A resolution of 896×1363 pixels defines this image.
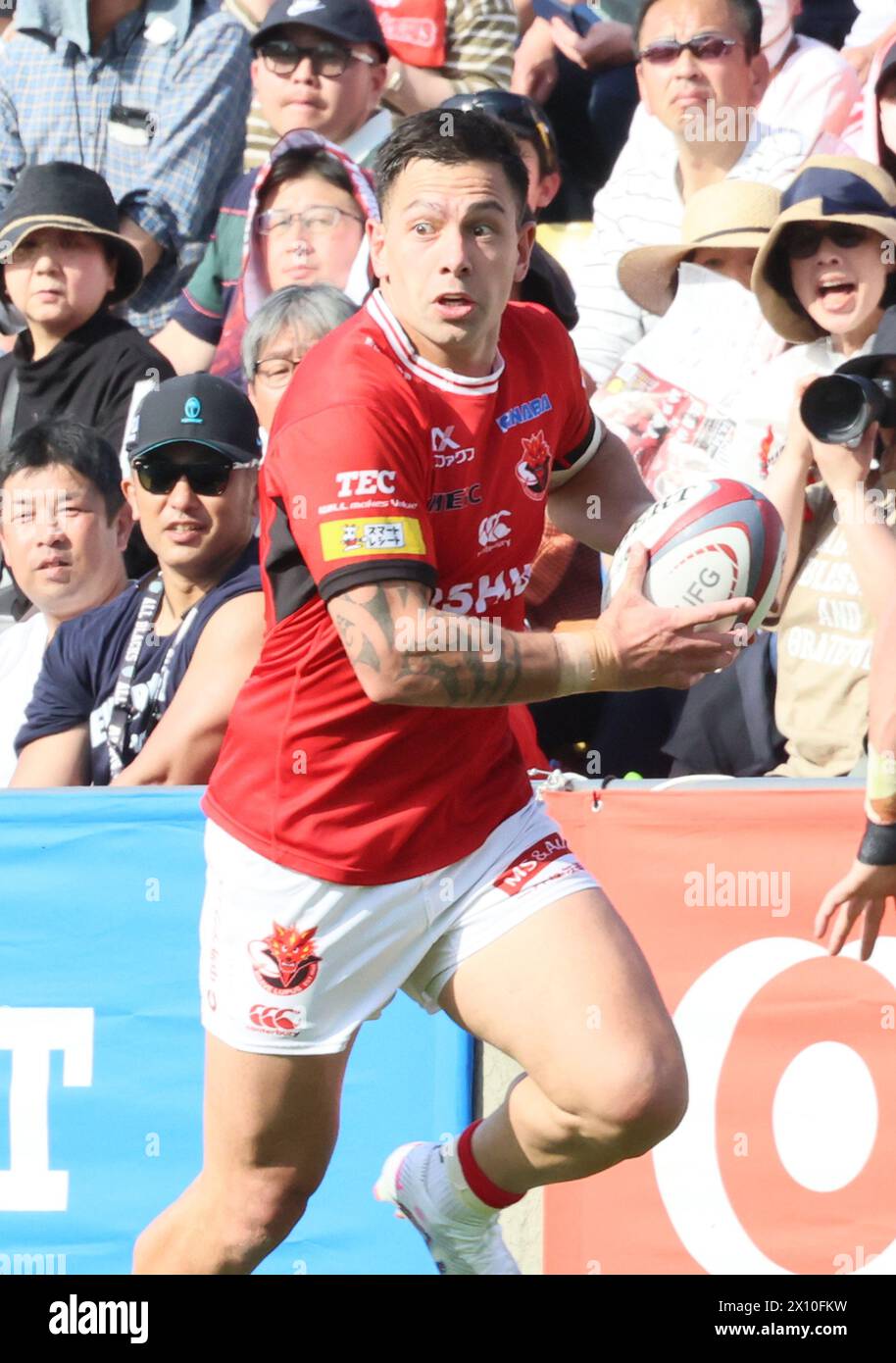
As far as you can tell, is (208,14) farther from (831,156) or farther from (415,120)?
(415,120)

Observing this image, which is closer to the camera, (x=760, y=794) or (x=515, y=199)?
(x=515, y=199)

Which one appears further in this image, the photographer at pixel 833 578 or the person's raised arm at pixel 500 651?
the photographer at pixel 833 578

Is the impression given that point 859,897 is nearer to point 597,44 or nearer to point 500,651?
point 500,651

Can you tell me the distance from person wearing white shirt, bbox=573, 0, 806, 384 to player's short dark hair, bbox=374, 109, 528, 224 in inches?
113

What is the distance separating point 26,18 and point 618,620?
19.0 ft

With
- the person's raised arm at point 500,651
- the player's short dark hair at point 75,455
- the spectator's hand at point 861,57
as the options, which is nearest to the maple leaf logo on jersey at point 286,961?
the person's raised arm at point 500,651

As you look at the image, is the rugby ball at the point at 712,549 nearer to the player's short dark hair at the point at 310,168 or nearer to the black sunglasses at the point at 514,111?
the black sunglasses at the point at 514,111

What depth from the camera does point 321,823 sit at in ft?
13.5

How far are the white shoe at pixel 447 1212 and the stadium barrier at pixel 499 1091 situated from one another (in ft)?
1.73

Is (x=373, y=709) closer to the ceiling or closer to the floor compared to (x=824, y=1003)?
closer to the ceiling

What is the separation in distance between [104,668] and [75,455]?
991 millimetres

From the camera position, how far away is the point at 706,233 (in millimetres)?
6637

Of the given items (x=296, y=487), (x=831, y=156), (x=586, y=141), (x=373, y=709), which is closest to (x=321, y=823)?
(x=373, y=709)

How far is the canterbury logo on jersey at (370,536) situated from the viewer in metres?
3.78
